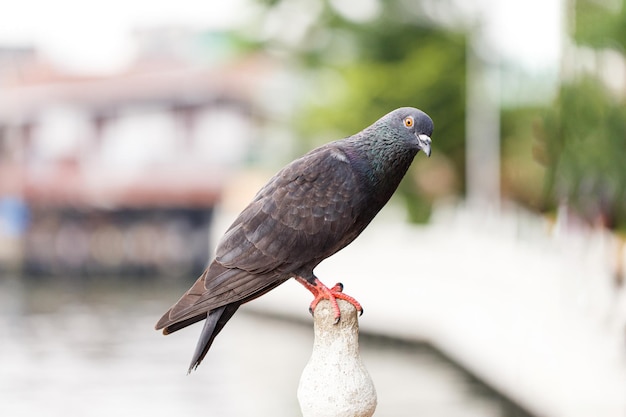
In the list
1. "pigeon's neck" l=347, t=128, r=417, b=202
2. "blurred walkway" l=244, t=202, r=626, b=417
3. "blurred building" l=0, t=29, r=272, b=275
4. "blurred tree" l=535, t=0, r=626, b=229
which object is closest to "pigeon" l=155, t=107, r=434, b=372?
"pigeon's neck" l=347, t=128, r=417, b=202

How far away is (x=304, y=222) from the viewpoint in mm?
5770

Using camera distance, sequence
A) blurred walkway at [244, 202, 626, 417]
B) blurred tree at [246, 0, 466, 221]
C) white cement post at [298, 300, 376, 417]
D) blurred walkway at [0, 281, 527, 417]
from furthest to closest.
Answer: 1. blurred tree at [246, 0, 466, 221]
2. blurred walkway at [0, 281, 527, 417]
3. blurred walkway at [244, 202, 626, 417]
4. white cement post at [298, 300, 376, 417]

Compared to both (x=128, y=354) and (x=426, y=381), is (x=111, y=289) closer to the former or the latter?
(x=128, y=354)

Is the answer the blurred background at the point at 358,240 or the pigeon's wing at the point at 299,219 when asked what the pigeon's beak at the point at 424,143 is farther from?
the blurred background at the point at 358,240

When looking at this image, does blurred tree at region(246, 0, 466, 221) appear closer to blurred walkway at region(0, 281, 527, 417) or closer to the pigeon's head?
blurred walkway at region(0, 281, 527, 417)

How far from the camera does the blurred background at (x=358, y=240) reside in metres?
17.3

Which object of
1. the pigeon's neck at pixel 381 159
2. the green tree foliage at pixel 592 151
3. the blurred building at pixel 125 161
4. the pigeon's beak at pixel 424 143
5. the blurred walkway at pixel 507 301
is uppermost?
the pigeon's beak at pixel 424 143

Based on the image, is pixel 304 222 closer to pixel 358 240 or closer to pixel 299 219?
pixel 299 219

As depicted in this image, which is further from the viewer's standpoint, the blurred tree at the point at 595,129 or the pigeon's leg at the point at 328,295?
the blurred tree at the point at 595,129

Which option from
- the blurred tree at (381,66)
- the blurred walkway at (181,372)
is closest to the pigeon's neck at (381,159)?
the blurred walkway at (181,372)

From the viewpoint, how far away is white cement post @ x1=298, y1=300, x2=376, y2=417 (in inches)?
211

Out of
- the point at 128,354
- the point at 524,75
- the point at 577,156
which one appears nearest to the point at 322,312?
the point at 577,156

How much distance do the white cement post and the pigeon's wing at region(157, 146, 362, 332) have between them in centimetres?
26

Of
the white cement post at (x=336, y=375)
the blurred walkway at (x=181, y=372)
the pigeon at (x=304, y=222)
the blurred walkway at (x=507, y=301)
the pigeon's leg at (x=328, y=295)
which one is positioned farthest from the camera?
the blurred walkway at (x=181, y=372)
